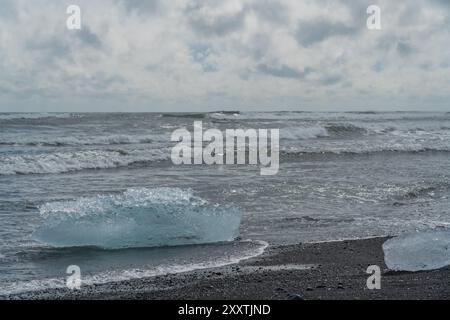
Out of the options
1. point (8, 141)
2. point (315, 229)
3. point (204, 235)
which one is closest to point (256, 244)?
point (204, 235)

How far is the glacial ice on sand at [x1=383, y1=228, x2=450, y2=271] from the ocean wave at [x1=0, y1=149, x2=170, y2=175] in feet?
41.5

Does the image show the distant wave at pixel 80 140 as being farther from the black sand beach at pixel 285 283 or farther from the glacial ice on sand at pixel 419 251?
the glacial ice on sand at pixel 419 251

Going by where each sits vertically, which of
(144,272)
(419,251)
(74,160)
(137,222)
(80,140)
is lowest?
(144,272)

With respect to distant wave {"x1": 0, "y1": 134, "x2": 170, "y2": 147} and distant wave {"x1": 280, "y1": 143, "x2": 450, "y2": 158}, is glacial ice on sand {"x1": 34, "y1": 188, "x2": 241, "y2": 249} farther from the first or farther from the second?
distant wave {"x1": 0, "y1": 134, "x2": 170, "y2": 147}

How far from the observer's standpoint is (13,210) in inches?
391

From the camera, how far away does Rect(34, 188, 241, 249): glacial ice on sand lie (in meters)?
7.64

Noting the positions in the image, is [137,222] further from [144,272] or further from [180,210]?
[144,272]

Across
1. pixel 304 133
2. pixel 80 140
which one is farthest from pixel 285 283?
pixel 304 133

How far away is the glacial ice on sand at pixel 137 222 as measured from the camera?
7.64 m

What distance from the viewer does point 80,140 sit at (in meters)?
27.3

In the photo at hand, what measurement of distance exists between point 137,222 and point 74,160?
11.7 meters

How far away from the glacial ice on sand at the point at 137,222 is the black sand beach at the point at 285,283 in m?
1.39

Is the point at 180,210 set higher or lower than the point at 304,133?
lower
